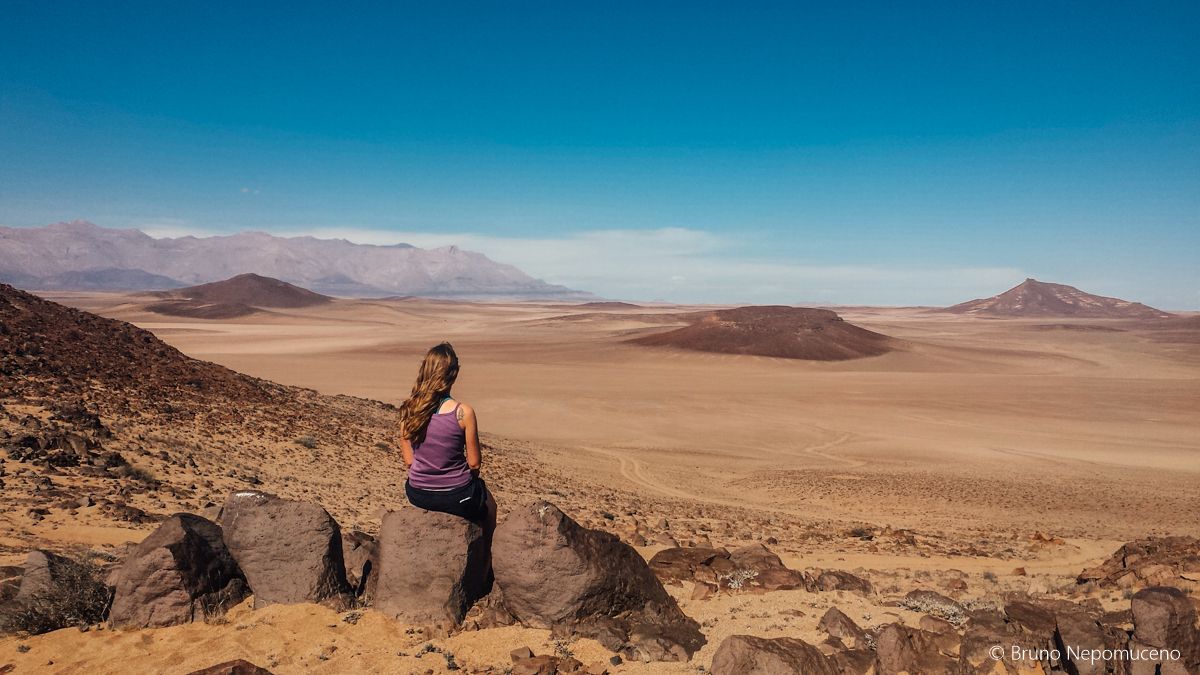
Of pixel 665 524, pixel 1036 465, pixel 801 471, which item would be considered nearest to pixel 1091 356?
pixel 1036 465

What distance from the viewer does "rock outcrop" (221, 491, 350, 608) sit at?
5.66 metres

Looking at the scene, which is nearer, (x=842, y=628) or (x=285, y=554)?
(x=285, y=554)

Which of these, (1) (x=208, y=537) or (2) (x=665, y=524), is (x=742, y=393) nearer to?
(2) (x=665, y=524)

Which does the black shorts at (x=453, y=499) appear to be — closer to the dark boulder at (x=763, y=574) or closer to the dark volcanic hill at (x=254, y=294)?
the dark boulder at (x=763, y=574)

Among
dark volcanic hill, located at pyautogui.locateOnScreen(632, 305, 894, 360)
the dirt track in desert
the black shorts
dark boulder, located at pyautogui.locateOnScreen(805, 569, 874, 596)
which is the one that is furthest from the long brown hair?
dark volcanic hill, located at pyautogui.locateOnScreen(632, 305, 894, 360)

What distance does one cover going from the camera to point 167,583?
5.32 metres

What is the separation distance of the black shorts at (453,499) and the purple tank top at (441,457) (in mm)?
45

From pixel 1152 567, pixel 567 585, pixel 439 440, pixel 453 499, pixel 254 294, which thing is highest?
pixel 254 294

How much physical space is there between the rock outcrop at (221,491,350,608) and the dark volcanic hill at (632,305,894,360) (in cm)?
6509

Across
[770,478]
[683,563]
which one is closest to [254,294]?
[770,478]

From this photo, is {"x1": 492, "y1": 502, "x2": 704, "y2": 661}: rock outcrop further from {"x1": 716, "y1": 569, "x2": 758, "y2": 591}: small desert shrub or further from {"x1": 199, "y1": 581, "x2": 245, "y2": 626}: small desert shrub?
{"x1": 199, "y1": 581, "x2": 245, "y2": 626}: small desert shrub

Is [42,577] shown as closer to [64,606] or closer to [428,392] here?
[64,606]

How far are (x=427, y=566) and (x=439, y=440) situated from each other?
1.20 m

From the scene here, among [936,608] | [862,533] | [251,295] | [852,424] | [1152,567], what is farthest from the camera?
[251,295]
